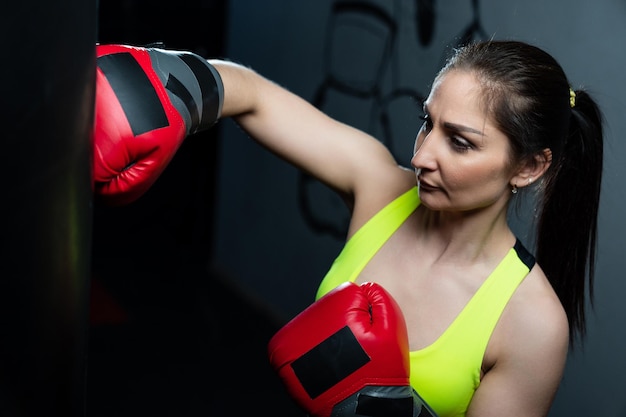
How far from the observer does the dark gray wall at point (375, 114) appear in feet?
6.07

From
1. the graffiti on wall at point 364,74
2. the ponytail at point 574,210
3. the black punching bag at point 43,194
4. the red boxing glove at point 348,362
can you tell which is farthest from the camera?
the graffiti on wall at point 364,74

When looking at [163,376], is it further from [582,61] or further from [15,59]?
[15,59]

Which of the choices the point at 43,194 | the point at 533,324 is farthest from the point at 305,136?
the point at 43,194

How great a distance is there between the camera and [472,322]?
4.15ft

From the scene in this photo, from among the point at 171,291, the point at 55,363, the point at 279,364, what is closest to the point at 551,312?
the point at 279,364

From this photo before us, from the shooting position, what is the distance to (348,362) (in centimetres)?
112

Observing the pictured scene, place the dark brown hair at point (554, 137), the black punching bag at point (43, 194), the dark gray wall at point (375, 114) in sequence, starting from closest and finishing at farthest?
the black punching bag at point (43, 194), the dark brown hair at point (554, 137), the dark gray wall at point (375, 114)

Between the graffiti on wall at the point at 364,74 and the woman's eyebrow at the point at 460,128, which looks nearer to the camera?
the woman's eyebrow at the point at 460,128

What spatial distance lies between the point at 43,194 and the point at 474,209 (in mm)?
875

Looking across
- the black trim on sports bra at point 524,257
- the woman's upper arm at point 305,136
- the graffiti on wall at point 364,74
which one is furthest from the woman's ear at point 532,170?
the graffiti on wall at point 364,74

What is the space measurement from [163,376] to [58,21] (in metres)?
2.42

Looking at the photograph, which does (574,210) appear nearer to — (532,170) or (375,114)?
(532,170)

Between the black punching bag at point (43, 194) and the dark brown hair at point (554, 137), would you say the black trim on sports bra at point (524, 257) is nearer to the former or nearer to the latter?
the dark brown hair at point (554, 137)

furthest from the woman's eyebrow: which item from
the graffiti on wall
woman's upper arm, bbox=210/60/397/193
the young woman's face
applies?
the graffiti on wall
